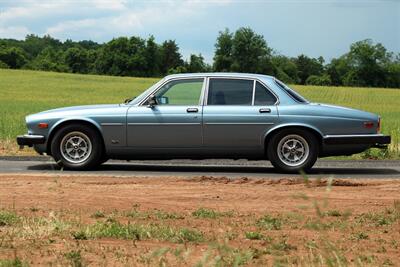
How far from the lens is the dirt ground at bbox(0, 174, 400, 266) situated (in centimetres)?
462

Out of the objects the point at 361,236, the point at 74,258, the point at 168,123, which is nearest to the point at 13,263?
the point at 74,258

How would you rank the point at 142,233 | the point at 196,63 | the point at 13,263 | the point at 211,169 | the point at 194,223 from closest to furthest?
the point at 13,263 → the point at 142,233 → the point at 194,223 → the point at 211,169 → the point at 196,63

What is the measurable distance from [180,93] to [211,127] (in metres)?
0.78

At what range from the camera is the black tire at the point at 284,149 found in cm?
1081

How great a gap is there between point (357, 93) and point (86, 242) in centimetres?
6988

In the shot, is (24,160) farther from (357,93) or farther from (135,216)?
(357,93)

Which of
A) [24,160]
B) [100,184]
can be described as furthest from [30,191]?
[24,160]

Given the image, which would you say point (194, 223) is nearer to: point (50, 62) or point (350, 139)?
point (350, 139)

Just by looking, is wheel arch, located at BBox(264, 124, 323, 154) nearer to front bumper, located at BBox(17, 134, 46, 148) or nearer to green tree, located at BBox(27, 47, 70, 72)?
front bumper, located at BBox(17, 134, 46, 148)

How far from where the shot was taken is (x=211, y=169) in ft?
38.6

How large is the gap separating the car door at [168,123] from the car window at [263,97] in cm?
89

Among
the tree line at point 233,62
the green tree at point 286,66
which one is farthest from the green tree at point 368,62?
the green tree at point 286,66

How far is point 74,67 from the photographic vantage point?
13262cm

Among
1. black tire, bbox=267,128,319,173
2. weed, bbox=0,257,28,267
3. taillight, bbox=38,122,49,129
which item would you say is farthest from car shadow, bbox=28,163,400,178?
weed, bbox=0,257,28,267
